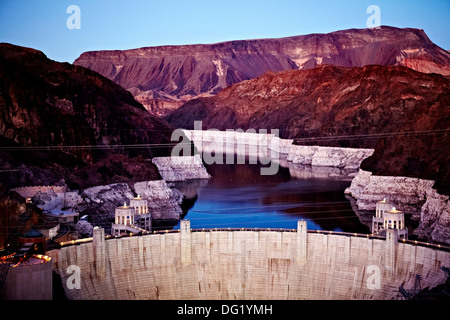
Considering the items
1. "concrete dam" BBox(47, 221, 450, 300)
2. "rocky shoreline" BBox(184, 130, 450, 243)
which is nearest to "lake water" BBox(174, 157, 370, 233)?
"rocky shoreline" BBox(184, 130, 450, 243)

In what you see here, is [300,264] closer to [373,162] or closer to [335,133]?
[373,162]

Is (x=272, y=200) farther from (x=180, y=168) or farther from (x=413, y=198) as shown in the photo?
(x=180, y=168)

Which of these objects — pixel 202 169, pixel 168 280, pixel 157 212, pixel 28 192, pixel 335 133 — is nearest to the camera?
pixel 168 280

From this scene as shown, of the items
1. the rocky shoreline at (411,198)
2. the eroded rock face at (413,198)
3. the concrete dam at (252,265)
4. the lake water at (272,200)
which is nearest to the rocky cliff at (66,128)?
the lake water at (272,200)

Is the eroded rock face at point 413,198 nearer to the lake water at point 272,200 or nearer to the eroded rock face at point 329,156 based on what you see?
the lake water at point 272,200
